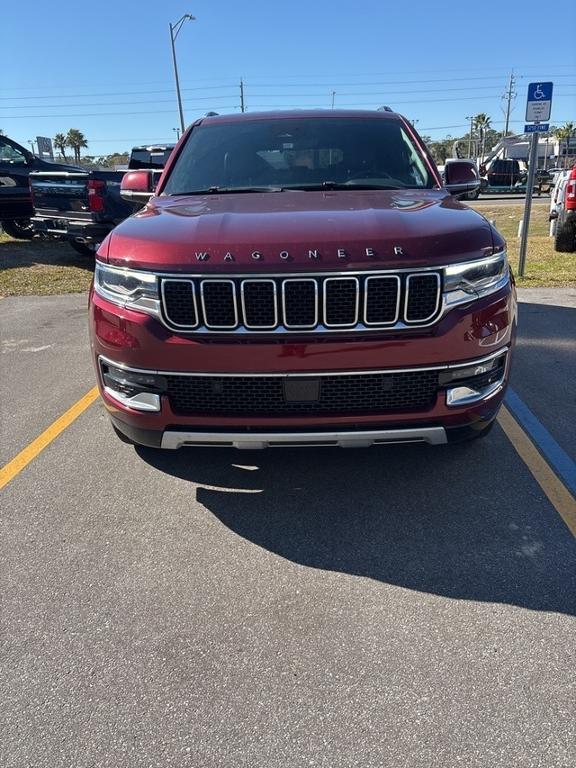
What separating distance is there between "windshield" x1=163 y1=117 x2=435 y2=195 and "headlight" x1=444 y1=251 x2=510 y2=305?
4.31 ft

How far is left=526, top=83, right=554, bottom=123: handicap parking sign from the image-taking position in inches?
341

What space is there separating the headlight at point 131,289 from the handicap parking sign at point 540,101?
26.2 feet

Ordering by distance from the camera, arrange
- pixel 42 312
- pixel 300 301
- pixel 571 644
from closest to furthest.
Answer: pixel 571 644 < pixel 300 301 < pixel 42 312

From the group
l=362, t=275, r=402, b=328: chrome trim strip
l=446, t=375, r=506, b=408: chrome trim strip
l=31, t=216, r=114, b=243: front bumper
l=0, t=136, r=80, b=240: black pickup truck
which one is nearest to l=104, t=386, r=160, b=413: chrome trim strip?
l=362, t=275, r=402, b=328: chrome trim strip

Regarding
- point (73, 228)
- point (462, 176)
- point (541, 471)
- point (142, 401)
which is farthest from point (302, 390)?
point (73, 228)

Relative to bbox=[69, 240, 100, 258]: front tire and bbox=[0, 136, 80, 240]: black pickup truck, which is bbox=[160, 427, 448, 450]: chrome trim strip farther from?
bbox=[0, 136, 80, 240]: black pickup truck

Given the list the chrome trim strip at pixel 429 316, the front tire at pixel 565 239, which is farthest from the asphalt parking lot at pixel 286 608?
the front tire at pixel 565 239

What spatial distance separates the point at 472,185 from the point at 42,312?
19.6ft

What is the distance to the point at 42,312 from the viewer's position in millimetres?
8172

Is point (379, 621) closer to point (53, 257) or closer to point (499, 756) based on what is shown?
point (499, 756)

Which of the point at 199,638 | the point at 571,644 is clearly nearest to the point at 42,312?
the point at 199,638

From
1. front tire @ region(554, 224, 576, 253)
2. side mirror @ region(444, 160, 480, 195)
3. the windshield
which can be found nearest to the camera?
the windshield

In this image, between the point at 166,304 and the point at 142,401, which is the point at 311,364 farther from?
the point at 142,401

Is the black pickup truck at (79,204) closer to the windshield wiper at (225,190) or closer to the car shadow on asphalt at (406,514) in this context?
the windshield wiper at (225,190)
